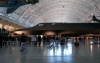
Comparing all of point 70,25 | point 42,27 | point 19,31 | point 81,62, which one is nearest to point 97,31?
point 70,25

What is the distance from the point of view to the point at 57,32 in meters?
A: 29.2

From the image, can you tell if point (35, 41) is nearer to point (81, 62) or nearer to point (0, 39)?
point (0, 39)

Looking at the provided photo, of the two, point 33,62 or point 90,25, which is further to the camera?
point 90,25

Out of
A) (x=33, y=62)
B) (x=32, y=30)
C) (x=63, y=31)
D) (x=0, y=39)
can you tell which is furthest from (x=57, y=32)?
(x=33, y=62)

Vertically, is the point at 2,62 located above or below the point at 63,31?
below

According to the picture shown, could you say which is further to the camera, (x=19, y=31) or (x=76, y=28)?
(x=19, y=31)

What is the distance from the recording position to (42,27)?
29.0 metres

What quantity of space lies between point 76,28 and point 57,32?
7.90ft

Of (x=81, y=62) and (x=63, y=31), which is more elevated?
(x=63, y=31)

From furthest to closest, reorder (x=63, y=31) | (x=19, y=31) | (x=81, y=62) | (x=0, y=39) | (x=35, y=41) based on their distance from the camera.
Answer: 1. (x=35, y=41)
2. (x=19, y=31)
3. (x=63, y=31)
4. (x=0, y=39)
5. (x=81, y=62)

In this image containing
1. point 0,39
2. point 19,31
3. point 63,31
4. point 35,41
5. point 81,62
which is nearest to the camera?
point 81,62

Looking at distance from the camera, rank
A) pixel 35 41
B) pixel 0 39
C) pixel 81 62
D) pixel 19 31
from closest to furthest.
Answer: pixel 81 62 < pixel 0 39 < pixel 19 31 < pixel 35 41

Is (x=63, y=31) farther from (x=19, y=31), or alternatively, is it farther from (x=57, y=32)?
(x=19, y=31)

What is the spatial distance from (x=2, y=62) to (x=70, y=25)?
17.7m
